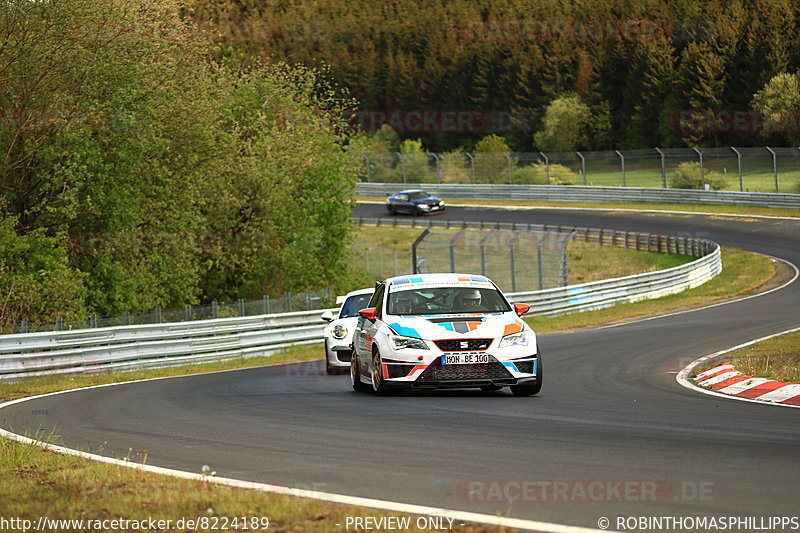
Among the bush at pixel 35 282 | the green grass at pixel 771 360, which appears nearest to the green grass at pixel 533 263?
the bush at pixel 35 282

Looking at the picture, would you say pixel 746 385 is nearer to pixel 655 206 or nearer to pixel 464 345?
pixel 464 345

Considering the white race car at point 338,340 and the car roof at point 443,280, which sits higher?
the car roof at point 443,280

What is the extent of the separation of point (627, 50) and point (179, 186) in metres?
82.1

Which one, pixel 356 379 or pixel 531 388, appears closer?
pixel 531 388

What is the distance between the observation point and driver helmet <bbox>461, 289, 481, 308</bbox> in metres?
14.1

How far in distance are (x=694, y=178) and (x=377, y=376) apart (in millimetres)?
57421

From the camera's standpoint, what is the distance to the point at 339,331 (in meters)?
19.2

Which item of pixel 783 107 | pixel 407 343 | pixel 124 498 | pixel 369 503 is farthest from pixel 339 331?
pixel 783 107

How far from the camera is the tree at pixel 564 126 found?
10400cm

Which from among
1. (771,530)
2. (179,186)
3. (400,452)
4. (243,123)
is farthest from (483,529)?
(243,123)

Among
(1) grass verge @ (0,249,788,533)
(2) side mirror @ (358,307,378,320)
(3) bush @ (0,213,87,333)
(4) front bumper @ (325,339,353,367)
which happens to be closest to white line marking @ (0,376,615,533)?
(1) grass verge @ (0,249,788,533)

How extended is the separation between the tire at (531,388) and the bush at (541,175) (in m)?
60.9

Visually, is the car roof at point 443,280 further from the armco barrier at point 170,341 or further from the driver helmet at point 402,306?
the armco barrier at point 170,341

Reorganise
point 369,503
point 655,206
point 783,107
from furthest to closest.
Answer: point 783,107 < point 655,206 < point 369,503
